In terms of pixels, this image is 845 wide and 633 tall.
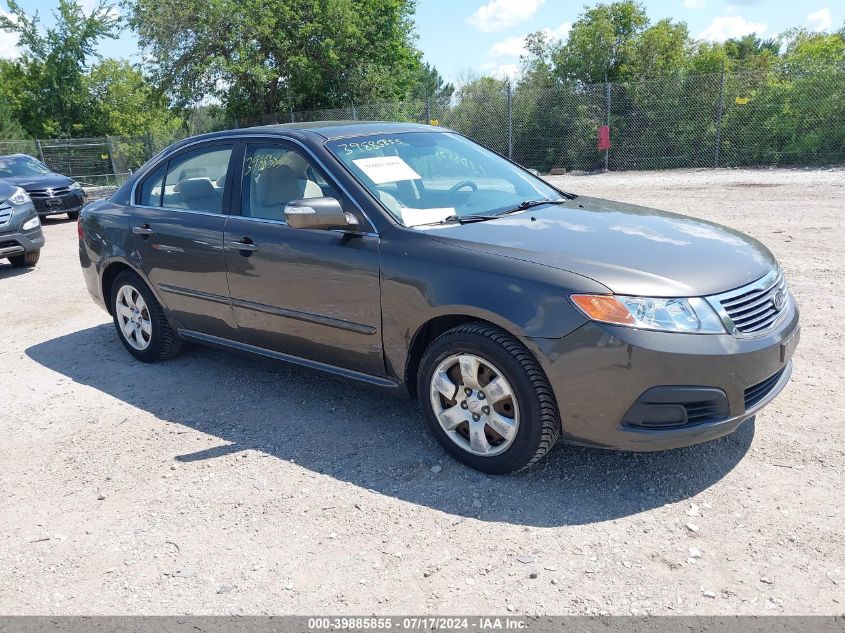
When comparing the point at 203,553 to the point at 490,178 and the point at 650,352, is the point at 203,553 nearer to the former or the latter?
the point at 650,352

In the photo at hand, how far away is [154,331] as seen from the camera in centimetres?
559

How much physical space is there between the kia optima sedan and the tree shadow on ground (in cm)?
23

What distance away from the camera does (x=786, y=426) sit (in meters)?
4.02

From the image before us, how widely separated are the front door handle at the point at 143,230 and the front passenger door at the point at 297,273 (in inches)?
37.1

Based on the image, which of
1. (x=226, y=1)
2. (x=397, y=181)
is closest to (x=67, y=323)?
(x=397, y=181)

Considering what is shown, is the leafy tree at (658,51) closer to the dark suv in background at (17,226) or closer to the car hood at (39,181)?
the car hood at (39,181)

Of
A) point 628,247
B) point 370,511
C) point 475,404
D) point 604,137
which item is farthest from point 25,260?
point 604,137

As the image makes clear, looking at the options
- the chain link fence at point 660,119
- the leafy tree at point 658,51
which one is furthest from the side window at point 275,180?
the leafy tree at point 658,51

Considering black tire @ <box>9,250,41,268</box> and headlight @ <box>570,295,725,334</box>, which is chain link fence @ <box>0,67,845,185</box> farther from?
headlight @ <box>570,295,725,334</box>

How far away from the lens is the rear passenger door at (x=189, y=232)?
4.87 metres

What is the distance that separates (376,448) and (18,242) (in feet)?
25.6

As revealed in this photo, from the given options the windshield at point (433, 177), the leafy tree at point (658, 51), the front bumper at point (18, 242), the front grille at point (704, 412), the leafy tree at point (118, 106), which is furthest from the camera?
the leafy tree at point (118, 106)

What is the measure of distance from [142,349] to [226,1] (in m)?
20.9

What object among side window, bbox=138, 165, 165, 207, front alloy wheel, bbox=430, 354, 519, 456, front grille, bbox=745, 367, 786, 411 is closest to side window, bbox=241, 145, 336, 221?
side window, bbox=138, 165, 165, 207
